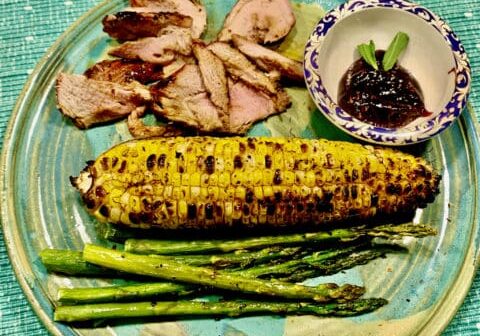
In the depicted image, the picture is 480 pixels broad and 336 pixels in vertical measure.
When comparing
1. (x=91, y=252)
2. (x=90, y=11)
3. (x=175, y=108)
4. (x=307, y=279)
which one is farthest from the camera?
(x=90, y=11)

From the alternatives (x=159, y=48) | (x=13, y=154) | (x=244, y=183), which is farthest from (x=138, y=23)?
(x=244, y=183)

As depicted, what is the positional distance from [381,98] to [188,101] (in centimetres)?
123

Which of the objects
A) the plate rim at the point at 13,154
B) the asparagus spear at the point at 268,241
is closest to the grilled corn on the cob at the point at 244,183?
the asparagus spear at the point at 268,241

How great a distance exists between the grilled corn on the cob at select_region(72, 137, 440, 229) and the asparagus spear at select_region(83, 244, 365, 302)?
20cm

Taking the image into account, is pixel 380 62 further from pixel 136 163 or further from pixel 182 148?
pixel 136 163

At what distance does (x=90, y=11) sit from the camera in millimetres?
3934

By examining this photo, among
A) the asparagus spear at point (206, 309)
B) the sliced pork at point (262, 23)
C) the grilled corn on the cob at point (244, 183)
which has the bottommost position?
the asparagus spear at point (206, 309)

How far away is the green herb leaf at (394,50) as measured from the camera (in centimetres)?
361

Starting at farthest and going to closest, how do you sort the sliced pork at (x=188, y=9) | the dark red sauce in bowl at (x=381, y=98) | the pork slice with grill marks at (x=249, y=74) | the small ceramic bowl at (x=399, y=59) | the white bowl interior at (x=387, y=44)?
the sliced pork at (x=188, y=9) < the pork slice with grill marks at (x=249, y=74) < the white bowl interior at (x=387, y=44) < the dark red sauce in bowl at (x=381, y=98) < the small ceramic bowl at (x=399, y=59)

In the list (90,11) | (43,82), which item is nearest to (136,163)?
(43,82)

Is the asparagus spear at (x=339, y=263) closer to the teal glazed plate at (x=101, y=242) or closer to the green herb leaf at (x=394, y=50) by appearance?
the teal glazed plate at (x=101, y=242)

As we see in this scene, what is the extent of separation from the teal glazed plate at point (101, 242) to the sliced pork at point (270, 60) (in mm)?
138

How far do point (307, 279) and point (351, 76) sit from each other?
1346 mm

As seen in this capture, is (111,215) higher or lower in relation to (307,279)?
higher
